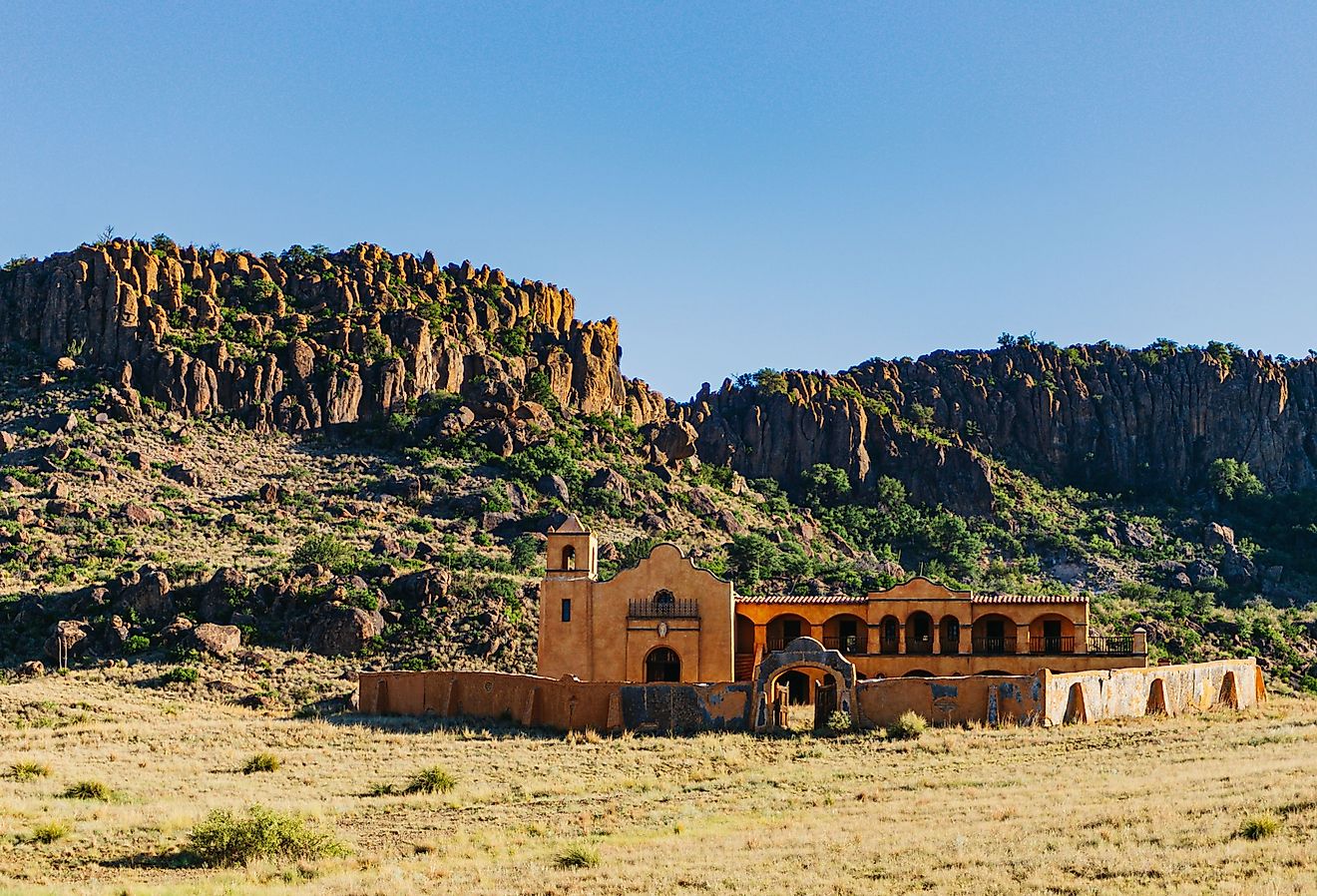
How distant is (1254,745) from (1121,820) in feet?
39.0

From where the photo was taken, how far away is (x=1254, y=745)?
35281 mm

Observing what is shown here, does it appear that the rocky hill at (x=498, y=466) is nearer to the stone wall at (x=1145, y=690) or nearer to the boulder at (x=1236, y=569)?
the boulder at (x=1236, y=569)

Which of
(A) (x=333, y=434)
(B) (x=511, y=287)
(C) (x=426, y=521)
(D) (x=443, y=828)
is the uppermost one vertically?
(B) (x=511, y=287)

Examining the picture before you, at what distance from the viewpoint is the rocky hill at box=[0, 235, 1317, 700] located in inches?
2840

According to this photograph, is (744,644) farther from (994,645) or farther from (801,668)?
(801,668)

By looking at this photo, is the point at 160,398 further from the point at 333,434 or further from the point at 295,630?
the point at 295,630

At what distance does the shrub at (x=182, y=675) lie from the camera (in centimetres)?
6025

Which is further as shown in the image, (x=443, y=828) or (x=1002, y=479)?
(x=1002, y=479)

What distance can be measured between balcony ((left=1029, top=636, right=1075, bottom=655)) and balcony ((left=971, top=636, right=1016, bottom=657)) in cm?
78

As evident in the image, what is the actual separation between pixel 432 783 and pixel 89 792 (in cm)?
779

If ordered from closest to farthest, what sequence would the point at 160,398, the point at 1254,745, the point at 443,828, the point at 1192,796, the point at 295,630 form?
the point at 1192,796 < the point at 443,828 < the point at 1254,745 < the point at 295,630 < the point at 160,398

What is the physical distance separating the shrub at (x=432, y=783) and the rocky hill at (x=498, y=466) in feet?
105

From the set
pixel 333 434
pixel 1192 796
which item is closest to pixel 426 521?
pixel 333 434

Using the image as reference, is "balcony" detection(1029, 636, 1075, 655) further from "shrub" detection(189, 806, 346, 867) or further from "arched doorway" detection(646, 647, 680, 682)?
"shrub" detection(189, 806, 346, 867)
